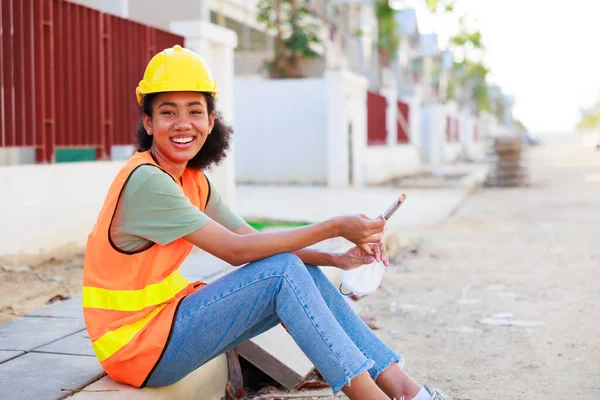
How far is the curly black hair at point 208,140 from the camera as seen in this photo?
10.1 ft

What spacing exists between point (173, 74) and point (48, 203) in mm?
4120

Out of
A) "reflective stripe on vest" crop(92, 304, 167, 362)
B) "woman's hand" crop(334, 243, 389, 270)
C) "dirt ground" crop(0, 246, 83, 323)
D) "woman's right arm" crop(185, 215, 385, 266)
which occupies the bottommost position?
"dirt ground" crop(0, 246, 83, 323)

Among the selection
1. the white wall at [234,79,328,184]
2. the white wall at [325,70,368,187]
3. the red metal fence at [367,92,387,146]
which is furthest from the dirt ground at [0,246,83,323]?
the red metal fence at [367,92,387,146]

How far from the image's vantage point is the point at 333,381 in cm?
Answer: 280

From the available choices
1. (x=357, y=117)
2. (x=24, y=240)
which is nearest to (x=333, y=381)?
(x=24, y=240)

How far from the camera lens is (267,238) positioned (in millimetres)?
2912

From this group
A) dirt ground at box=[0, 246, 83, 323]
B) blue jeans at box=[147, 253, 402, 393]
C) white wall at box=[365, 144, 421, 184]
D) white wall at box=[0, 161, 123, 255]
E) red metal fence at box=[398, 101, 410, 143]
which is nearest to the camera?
blue jeans at box=[147, 253, 402, 393]

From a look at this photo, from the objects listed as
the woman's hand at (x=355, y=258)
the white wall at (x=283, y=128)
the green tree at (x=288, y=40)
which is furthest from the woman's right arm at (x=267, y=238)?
the green tree at (x=288, y=40)

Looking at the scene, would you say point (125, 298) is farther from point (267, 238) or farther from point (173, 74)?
point (173, 74)

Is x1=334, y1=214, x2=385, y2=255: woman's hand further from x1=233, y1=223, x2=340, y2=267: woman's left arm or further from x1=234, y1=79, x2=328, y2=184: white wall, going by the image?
x1=234, y1=79, x2=328, y2=184: white wall

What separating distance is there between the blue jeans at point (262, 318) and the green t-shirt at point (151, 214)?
0.87ft

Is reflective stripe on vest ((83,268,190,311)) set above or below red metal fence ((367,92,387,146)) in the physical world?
below

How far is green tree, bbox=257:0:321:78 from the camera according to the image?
20703 mm

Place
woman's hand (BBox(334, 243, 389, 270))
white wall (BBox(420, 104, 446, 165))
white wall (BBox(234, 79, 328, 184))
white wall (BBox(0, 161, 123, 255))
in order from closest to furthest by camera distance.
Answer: woman's hand (BBox(334, 243, 389, 270)), white wall (BBox(0, 161, 123, 255)), white wall (BBox(234, 79, 328, 184)), white wall (BBox(420, 104, 446, 165))
